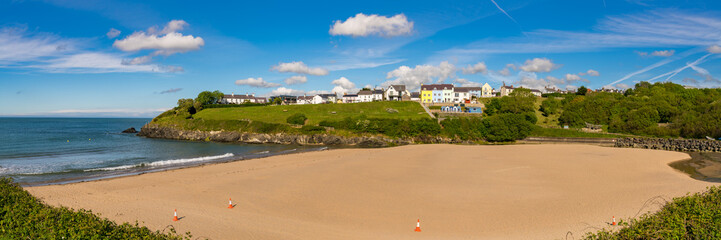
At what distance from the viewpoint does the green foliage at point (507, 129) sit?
186 ft

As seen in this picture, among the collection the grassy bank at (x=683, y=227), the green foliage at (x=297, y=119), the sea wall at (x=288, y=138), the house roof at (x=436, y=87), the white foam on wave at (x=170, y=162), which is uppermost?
the house roof at (x=436, y=87)

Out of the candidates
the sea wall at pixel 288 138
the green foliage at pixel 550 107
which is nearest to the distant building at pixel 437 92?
the green foliage at pixel 550 107

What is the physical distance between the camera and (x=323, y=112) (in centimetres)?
8106

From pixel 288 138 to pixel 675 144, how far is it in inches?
2457

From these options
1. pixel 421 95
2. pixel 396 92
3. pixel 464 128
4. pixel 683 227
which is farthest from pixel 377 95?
pixel 683 227

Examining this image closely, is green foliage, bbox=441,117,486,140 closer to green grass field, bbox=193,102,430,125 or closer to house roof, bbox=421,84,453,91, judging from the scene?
green grass field, bbox=193,102,430,125

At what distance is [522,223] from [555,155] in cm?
2838

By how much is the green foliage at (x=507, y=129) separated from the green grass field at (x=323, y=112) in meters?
15.2

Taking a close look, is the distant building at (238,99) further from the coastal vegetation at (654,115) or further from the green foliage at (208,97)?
the coastal vegetation at (654,115)

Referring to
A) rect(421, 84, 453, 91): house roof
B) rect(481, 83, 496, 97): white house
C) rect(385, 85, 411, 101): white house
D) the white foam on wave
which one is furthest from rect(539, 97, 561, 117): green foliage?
the white foam on wave

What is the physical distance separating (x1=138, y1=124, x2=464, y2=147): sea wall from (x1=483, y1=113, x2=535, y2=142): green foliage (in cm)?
640

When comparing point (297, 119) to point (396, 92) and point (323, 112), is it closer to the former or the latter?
point (323, 112)

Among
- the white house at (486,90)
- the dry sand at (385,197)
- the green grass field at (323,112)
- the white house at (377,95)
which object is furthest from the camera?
the white house at (486,90)

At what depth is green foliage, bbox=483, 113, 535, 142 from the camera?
56.8 metres
